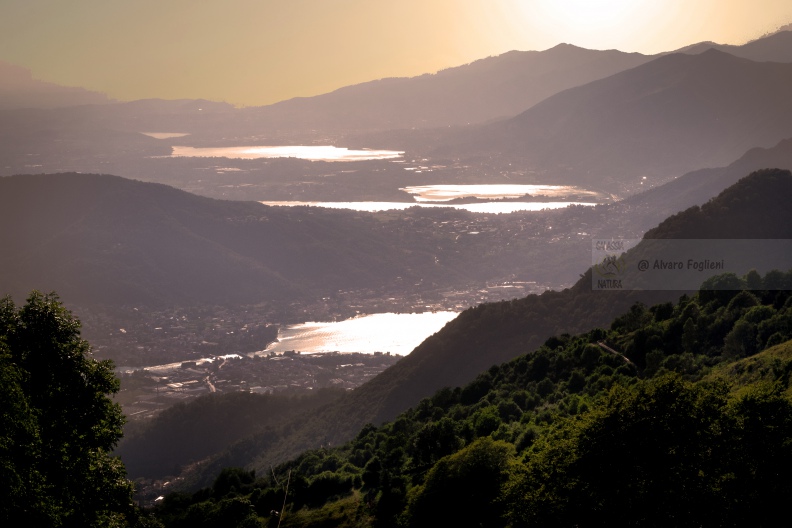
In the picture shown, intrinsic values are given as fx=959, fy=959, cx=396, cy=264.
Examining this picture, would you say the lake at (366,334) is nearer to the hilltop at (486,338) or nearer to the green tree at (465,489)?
the hilltop at (486,338)

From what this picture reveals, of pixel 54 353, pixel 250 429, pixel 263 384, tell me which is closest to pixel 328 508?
pixel 54 353

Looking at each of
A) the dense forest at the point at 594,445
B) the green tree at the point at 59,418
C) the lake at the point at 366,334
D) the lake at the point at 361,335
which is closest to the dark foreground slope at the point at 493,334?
the dense forest at the point at 594,445

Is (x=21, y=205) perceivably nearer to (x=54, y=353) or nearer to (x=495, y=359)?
(x=495, y=359)

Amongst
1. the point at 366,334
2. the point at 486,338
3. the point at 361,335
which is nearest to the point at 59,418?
the point at 486,338

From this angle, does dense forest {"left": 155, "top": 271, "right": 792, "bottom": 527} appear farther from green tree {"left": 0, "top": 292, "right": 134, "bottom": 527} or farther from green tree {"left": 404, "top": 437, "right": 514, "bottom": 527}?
green tree {"left": 0, "top": 292, "right": 134, "bottom": 527}

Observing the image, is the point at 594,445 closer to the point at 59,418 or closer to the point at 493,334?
the point at 59,418

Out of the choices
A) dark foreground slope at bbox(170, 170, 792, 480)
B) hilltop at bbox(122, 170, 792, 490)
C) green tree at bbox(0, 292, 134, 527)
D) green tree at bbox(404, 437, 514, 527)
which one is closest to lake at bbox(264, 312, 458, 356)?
hilltop at bbox(122, 170, 792, 490)
